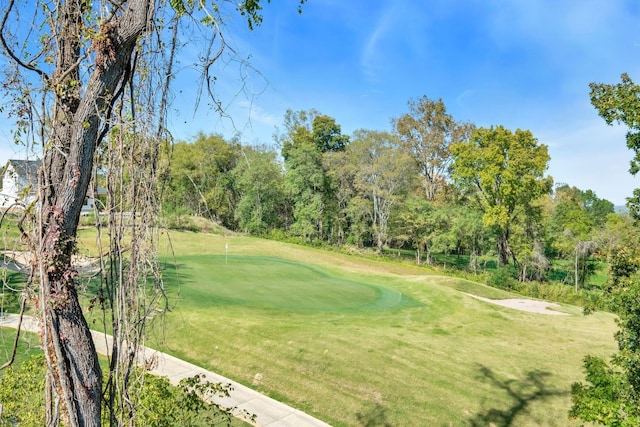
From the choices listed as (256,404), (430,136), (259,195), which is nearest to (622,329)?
(256,404)

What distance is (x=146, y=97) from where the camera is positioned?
2273 mm

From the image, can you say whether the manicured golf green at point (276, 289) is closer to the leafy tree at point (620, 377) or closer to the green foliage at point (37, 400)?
the green foliage at point (37, 400)

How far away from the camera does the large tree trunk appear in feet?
6.39

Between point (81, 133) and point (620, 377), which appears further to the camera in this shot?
point (620, 377)

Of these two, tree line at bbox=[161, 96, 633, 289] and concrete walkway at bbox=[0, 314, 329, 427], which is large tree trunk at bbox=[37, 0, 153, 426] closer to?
concrete walkway at bbox=[0, 314, 329, 427]

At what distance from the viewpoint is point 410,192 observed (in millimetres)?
32312

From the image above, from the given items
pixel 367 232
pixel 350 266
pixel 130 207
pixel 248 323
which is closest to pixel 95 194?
pixel 130 207

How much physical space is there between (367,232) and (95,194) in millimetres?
31806

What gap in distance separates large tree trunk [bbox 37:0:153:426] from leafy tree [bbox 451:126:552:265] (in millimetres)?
25528

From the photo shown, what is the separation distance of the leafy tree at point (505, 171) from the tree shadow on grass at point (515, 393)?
17916 millimetres

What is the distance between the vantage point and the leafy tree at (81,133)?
197cm

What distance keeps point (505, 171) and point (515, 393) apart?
755 inches

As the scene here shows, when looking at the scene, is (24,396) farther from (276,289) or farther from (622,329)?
(276,289)

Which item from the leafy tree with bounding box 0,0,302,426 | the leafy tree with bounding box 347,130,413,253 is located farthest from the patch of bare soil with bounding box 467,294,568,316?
the leafy tree with bounding box 0,0,302,426
